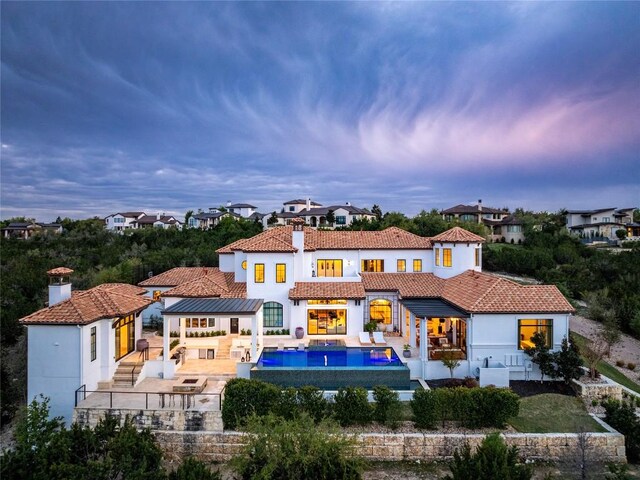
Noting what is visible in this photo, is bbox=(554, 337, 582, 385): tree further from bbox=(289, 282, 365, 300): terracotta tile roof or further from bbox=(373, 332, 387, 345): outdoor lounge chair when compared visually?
bbox=(289, 282, 365, 300): terracotta tile roof

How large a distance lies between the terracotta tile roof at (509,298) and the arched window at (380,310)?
5188mm

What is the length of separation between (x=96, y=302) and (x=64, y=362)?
2.89 metres

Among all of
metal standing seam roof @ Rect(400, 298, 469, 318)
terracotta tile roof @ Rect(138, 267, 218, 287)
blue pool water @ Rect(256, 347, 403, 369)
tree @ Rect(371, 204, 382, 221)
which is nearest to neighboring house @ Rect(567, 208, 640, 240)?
tree @ Rect(371, 204, 382, 221)

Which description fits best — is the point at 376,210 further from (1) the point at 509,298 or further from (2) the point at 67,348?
(2) the point at 67,348

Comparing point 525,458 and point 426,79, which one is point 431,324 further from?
point 426,79

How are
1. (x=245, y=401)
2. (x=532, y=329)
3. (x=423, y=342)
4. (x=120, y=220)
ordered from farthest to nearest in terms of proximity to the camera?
(x=120, y=220)
(x=423, y=342)
(x=532, y=329)
(x=245, y=401)

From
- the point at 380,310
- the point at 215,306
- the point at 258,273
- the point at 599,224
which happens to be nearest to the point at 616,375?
the point at 380,310

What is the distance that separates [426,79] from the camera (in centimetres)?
2838

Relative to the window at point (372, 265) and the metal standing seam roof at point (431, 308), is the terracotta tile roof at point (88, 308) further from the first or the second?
the window at point (372, 265)

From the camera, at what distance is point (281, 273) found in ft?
77.2

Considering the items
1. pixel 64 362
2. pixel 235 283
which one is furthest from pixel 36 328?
pixel 235 283

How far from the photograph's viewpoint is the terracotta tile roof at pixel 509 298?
57.0ft

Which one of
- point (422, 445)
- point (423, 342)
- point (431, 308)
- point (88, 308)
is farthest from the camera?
point (431, 308)

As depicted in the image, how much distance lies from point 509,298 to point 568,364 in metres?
3.70
